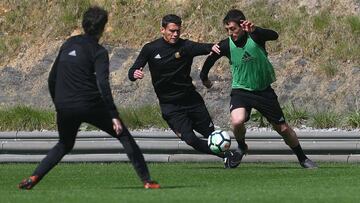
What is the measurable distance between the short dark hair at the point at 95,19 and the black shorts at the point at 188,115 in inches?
148

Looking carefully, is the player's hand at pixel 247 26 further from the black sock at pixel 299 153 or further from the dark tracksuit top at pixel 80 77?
the dark tracksuit top at pixel 80 77

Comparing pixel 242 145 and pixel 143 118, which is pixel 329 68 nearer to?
pixel 143 118

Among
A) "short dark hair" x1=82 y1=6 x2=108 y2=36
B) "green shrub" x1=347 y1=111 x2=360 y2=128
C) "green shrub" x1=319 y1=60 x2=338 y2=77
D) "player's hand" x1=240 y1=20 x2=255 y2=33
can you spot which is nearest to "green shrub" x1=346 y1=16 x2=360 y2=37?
"green shrub" x1=319 y1=60 x2=338 y2=77

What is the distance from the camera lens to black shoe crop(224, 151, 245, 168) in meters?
15.5

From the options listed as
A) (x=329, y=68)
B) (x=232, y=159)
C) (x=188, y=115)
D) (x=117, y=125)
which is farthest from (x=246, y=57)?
(x=329, y=68)

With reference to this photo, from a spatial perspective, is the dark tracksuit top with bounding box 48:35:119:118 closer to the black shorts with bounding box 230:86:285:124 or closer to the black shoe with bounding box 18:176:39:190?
the black shoe with bounding box 18:176:39:190

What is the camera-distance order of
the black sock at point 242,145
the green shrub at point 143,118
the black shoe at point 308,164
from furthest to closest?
the green shrub at point 143,118 < the black sock at point 242,145 < the black shoe at point 308,164

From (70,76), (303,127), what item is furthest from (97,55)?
(303,127)

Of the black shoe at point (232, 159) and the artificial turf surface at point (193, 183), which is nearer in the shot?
the artificial turf surface at point (193, 183)

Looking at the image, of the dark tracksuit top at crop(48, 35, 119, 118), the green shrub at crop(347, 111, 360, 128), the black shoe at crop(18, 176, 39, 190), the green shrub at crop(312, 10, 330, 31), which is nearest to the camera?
the dark tracksuit top at crop(48, 35, 119, 118)

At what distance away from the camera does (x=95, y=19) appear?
38.7 ft

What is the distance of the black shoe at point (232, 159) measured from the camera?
15.5 metres

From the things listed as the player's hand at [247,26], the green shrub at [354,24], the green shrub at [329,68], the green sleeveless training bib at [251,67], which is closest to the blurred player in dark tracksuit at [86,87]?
the player's hand at [247,26]

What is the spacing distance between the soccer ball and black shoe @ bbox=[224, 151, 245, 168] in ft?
2.12
